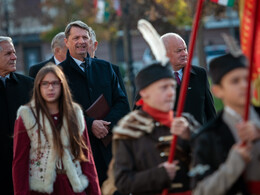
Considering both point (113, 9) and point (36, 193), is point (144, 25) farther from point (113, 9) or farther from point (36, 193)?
point (113, 9)

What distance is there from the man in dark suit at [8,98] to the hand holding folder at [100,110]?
0.75 meters

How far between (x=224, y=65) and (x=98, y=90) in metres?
4.02

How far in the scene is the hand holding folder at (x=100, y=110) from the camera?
7.58 m

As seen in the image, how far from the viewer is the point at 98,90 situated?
311 inches

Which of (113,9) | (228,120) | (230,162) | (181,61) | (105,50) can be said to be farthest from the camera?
(105,50)

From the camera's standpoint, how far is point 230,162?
3.66 metres

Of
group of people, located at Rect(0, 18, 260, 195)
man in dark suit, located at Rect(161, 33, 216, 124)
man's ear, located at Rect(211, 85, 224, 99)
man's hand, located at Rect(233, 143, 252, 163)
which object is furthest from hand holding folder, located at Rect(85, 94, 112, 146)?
man's hand, located at Rect(233, 143, 252, 163)

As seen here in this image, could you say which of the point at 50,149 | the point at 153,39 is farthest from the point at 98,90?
the point at 153,39

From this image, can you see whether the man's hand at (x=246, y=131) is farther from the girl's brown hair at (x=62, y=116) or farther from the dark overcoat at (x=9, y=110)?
the dark overcoat at (x=9, y=110)

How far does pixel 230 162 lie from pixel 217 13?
17.3 m

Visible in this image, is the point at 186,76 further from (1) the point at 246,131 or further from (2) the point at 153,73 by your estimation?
(1) the point at 246,131

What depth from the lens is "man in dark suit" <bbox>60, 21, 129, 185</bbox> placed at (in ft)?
25.2

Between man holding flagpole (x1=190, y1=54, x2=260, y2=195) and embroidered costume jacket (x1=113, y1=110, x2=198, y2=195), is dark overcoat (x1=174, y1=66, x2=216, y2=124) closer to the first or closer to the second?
embroidered costume jacket (x1=113, y1=110, x2=198, y2=195)

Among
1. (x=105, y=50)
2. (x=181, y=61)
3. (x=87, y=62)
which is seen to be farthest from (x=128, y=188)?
(x=105, y=50)
